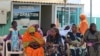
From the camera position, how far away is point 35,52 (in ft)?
38.9

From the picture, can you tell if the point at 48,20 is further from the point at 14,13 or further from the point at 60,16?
the point at 14,13

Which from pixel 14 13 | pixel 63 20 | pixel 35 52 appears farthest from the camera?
pixel 63 20

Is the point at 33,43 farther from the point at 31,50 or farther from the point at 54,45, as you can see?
the point at 54,45

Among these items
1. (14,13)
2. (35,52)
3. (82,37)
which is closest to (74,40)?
(82,37)

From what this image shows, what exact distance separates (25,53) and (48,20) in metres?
8.23

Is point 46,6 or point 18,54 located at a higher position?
point 46,6

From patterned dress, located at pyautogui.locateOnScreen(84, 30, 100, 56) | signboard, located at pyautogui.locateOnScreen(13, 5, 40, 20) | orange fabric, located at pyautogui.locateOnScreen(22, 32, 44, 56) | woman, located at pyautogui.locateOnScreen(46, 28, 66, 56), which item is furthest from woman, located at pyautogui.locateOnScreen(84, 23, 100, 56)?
signboard, located at pyautogui.locateOnScreen(13, 5, 40, 20)

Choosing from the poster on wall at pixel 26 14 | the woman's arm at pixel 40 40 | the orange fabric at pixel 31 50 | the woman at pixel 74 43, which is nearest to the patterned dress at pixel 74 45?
the woman at pixel 74 43

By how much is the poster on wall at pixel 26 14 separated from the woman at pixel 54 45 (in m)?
6.35

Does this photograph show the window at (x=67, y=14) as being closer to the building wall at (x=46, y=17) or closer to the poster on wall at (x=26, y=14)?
the building wall at (x=46, y=17)

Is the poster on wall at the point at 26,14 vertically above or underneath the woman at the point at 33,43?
above

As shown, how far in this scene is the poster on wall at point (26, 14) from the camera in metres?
18.3

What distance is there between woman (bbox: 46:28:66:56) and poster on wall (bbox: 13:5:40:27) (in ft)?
20.8

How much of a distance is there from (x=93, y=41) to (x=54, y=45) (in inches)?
50.2
